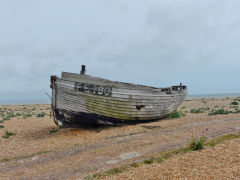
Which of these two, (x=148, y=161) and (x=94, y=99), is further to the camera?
(x=94, y=99)

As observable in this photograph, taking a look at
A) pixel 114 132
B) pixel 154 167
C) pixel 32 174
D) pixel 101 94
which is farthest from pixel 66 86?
pixel 154 167

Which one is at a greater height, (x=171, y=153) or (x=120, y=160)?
(x=171, y=153)

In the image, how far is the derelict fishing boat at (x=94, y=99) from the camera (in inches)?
478

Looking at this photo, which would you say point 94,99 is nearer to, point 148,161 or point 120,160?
point 120,160

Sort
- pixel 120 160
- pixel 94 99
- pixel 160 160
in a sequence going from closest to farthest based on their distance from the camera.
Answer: pixel 160 160, pixel 120 160, pixel 94 99

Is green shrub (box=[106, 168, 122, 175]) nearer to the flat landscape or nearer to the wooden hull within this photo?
the flat landscape

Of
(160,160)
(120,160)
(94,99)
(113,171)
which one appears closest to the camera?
(113,171)

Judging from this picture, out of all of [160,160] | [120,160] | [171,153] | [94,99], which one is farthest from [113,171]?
[94,99]

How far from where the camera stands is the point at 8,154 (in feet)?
29.9

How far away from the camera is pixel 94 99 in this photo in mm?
12117

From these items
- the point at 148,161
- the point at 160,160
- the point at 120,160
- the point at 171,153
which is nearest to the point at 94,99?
the point at 120,160

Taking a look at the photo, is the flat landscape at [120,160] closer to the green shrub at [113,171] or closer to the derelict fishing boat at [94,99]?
the green shrub at [113,171]

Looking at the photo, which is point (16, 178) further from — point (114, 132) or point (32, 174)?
point (114, 132)

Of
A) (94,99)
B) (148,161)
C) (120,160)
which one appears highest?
(94,99)
